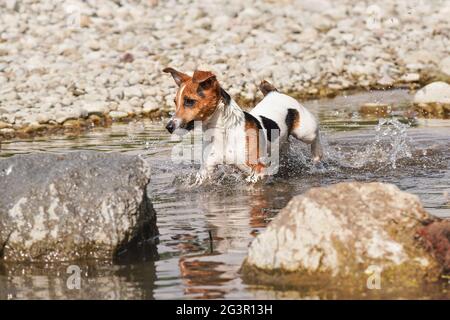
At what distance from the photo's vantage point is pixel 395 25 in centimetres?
1938

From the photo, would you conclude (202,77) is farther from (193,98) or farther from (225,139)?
(225,139)

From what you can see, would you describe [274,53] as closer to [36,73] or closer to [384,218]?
[36,73]

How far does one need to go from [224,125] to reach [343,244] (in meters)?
3.85

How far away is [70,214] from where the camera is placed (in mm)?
6516

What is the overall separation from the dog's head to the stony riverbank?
549 cm

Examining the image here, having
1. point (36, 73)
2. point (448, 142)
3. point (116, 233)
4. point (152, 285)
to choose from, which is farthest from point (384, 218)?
point (36, 73)

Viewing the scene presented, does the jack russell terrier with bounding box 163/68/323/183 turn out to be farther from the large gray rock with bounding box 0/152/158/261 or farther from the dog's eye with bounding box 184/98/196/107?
the large gray rock with bounding box 0/152/158/261

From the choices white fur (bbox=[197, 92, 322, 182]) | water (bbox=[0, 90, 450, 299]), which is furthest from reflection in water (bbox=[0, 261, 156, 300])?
white fur (bbox=[197, 92, 322, 182])

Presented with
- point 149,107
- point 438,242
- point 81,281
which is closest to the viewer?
point 438,242

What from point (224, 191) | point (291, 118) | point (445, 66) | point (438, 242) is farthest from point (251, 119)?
point (445, 66)

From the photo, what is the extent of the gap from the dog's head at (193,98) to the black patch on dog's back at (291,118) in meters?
1.47

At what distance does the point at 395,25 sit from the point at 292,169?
9.86 m

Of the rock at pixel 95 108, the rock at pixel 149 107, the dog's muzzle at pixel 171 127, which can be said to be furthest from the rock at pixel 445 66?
the dog's muzzle at pixel 171 127
